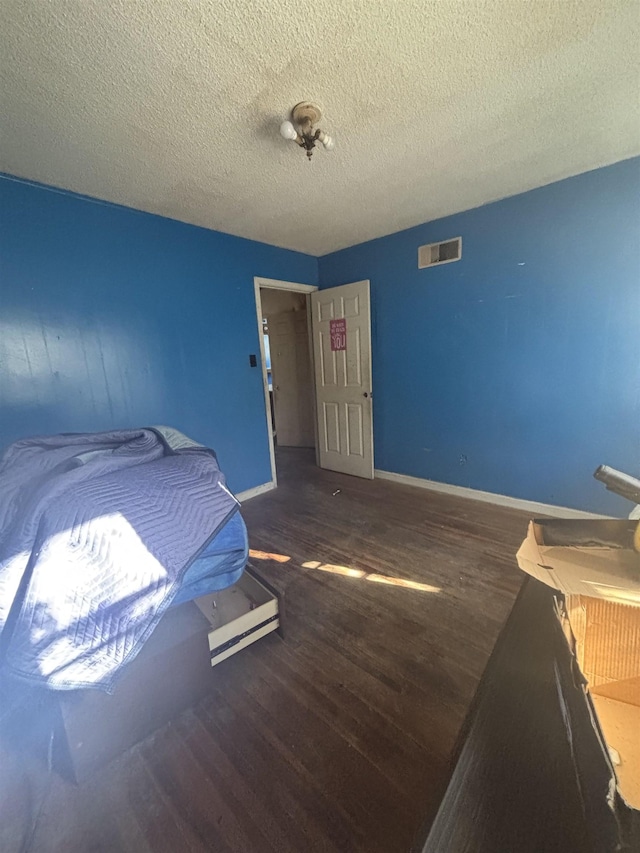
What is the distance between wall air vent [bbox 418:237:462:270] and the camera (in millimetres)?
2939

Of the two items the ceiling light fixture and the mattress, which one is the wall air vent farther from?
the mattress

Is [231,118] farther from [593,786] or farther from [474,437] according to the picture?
[474,437]

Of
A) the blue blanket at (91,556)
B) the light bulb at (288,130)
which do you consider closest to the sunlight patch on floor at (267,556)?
the blue blanket at (91,556)

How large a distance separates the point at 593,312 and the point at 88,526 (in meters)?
3.23

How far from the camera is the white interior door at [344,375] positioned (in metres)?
3.55

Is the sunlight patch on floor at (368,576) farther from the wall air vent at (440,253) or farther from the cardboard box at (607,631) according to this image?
the wall air vent at (440,253)

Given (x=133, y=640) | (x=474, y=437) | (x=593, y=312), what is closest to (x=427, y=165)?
(x=593, y=312)

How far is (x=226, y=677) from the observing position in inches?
57.2

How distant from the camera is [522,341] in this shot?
2719mm

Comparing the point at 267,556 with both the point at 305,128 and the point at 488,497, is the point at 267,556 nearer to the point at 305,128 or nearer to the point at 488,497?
the point at 488,497

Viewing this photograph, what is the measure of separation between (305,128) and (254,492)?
2.90 m

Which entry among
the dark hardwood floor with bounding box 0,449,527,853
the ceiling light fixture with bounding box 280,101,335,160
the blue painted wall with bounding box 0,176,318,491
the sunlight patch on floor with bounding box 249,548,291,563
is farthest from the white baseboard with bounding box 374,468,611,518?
the ceiling light fixture with bounding box 280,101,335,160

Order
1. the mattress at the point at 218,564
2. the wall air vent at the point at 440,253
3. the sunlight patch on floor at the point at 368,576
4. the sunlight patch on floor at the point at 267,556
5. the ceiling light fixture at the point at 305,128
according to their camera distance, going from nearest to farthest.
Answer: the mattress at the point at 218,564 → the ceiling light fixture at the point at 305,128 → the sunlight patch on floor at the point at 368,576 → the sunlight patch on floor at the point at 267,556 → the wall air vent at the point at 440,253

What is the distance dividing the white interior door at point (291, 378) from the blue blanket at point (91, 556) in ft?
12.7
